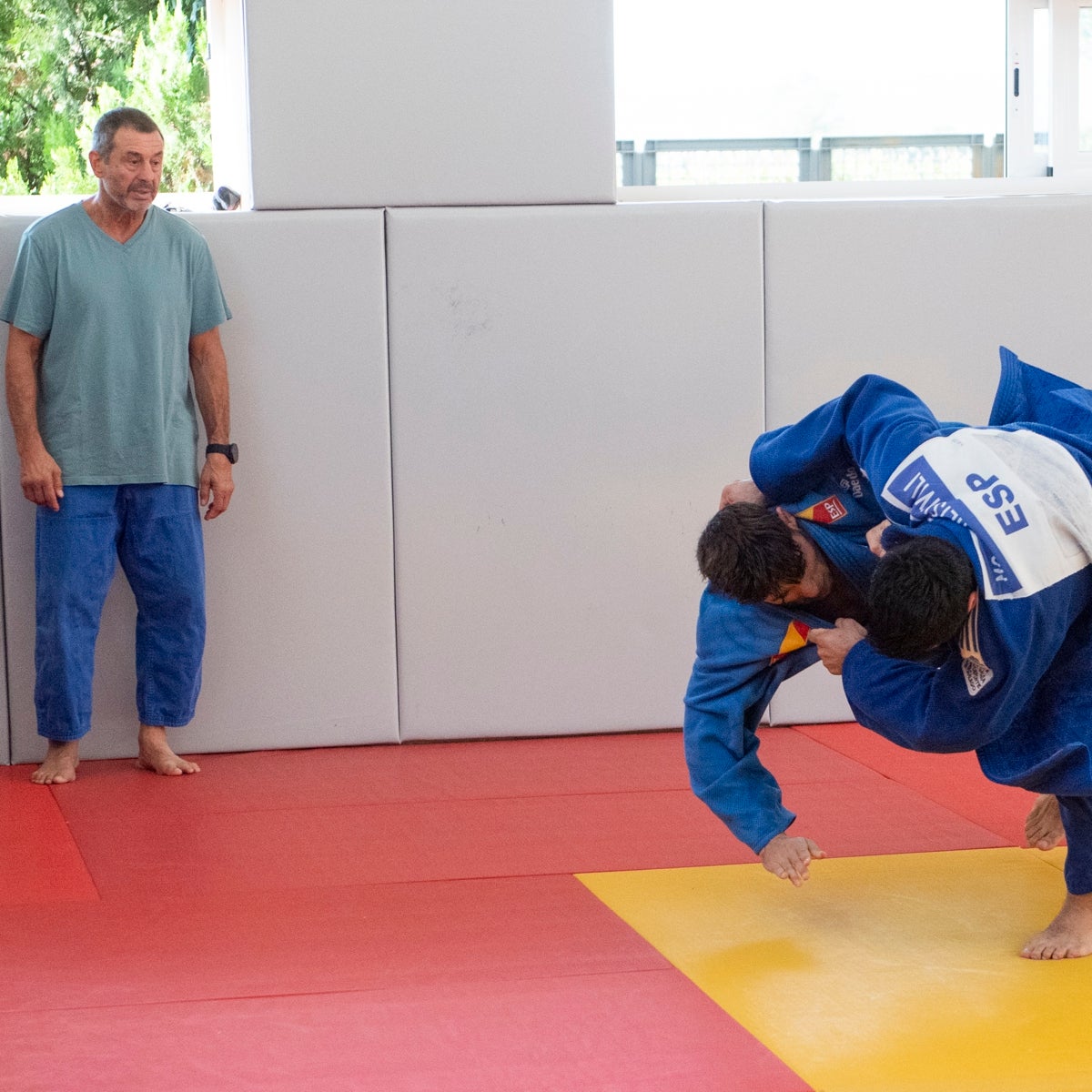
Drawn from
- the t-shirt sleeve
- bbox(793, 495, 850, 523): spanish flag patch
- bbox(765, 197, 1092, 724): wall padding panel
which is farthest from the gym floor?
the t-shirt sleeve

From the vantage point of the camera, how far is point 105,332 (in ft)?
13.2

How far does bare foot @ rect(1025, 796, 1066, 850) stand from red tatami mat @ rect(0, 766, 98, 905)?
1941mm

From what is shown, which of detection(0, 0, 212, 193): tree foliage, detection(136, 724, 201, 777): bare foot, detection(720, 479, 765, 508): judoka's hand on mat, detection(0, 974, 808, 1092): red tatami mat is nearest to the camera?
detection(0, 974, 808, 1092): red tatami mat

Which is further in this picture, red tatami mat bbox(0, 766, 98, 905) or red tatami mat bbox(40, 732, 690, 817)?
red tatami mat bbox(40, 732, 690, 817)

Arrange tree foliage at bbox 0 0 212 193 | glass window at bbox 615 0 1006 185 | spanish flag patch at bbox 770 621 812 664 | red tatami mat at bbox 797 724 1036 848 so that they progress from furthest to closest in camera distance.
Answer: glass window at bbox 615 0 1006 185
tree foliage at bbox 0 0 212 193
red tatami mat at bbox 797 724 1036 848
spanish flag patch at bbox 770 621 812 664

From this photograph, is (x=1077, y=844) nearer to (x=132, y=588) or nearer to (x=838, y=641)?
(x=838, y=641)

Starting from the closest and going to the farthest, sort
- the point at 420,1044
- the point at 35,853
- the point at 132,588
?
the point at 420,1044, the point at 35,853, the point at 132,588

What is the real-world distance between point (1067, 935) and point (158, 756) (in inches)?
97.7

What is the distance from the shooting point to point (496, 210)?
4363mm

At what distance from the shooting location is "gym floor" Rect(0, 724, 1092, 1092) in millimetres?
2279

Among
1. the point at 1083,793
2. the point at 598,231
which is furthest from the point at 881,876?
the point at 598,231

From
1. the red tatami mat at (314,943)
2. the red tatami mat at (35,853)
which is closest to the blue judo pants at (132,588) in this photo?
the red tatami mat at (35,853)

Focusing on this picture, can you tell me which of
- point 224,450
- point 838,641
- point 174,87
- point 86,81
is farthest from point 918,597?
point 86,81

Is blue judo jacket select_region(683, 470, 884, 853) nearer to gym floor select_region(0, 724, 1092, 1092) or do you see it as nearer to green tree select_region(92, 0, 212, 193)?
gym floor select_region(0, 724, 1092, 1092)
